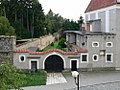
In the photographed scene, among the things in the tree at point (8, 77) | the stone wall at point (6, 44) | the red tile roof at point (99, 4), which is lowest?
the tree at point (8, 77)

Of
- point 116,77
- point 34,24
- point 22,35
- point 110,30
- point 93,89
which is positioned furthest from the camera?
point 34,24

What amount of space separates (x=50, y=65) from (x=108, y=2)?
35.6 ft

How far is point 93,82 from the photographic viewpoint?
22.8 m

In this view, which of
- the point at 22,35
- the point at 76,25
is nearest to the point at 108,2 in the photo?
the point at 22,35

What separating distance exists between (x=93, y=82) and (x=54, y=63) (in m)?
6.21

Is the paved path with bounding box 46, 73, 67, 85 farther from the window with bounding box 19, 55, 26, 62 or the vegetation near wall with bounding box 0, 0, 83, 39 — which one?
the vegetation near wall with bounding box 0, 0, 83, 39

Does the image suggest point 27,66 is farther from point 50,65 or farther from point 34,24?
point 34,24

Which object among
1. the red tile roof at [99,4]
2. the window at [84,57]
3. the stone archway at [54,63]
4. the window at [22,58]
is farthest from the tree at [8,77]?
the red tile roof at [99,4]

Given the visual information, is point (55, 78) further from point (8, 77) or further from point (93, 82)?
point (8, 77)

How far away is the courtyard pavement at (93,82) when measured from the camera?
20547 mm

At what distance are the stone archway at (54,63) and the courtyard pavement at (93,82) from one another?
Answer: 1467 millimetres

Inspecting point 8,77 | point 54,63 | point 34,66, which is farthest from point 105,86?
point 8,77

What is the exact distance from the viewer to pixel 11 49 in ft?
87.8

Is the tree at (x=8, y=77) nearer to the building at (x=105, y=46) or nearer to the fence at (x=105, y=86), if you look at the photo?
the fence at (x=105, y=86)
